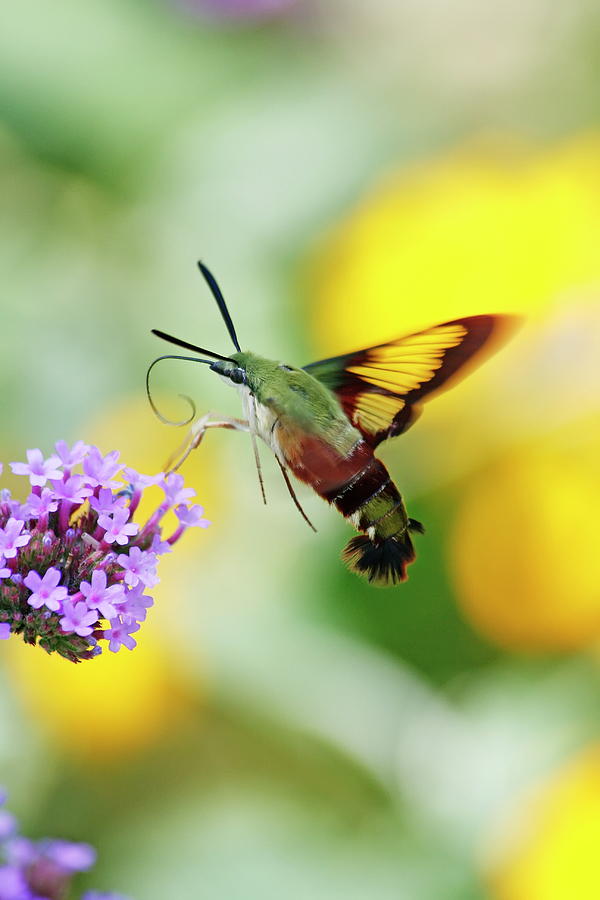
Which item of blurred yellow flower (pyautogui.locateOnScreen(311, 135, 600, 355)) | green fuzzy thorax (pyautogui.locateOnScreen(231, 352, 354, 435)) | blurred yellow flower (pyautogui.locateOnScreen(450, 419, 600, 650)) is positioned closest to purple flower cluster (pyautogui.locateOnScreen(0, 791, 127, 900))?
green fuzzy thorax (pyautogui.locateOnScreen(231, 352, 354, 435))

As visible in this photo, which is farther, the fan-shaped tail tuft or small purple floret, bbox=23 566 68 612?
the fan-shaped tail tuft

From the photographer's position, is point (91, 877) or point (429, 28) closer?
point (91, 877)

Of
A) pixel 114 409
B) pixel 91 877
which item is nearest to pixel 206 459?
pixel 114 409

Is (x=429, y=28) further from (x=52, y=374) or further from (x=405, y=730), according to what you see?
(x=405, y=730)

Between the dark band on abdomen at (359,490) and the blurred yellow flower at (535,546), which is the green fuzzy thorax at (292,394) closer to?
the dark band on abdomen at (359,490)

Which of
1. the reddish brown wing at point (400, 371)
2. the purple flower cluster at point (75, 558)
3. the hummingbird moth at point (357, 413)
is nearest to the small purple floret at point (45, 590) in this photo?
the purple flower cluster at point (75, 558)

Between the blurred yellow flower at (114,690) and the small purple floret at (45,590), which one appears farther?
the blurred yellow flower at (114,690)

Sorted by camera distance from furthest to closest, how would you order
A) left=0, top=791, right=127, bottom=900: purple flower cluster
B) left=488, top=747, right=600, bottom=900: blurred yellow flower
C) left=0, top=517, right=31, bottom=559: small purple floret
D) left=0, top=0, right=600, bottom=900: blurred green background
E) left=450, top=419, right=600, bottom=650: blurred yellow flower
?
left=450, top=419, right=600, bottom=650: blurred yellow flower
left=0, top=0, right=600, bottom=900: blurred green background
left=488, top=747, right=600, bottom=900: blurred yellow flower
left=0, top=517, right=31, bottom=559: small purple floret
left=0, top=791, right=127, bottom=900: purple flower cluster

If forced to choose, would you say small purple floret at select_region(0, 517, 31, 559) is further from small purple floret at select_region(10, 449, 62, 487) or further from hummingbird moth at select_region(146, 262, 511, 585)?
hummingbird moth at select_region(146, 262, 511, 585)
